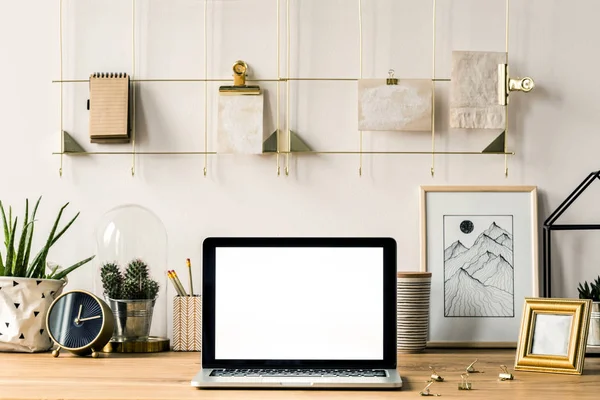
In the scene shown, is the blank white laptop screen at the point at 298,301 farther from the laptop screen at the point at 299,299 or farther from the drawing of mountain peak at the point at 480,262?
the drawing of mountain peak at the point at 480,262

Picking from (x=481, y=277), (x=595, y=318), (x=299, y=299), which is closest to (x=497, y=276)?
(x=481, y=277)

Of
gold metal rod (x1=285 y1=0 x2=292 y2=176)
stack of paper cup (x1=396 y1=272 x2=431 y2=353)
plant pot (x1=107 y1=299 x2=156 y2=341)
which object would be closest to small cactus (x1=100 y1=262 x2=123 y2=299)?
plant pot (x1=107 y1=299 x2=156 y2=341)

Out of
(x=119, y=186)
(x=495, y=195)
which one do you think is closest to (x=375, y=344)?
(x=495, y=195)

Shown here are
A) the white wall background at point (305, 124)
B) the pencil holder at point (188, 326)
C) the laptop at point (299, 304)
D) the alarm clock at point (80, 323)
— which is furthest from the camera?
the white wall background at point (305, 124)

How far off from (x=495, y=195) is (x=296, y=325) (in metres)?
0.59

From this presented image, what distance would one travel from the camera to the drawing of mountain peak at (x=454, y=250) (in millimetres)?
1599

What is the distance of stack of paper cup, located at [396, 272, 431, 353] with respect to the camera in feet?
4.89

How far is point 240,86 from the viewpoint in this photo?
5.28ft

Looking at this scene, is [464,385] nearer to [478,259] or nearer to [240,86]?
[478,259]

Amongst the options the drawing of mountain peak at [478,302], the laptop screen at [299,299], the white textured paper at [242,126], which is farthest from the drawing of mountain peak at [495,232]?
the white textured paper at [242,126]

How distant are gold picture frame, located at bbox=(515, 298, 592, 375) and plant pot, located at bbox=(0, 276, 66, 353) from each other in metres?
0.91

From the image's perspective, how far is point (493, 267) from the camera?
159 cm

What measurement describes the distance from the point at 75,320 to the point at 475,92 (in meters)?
0.95

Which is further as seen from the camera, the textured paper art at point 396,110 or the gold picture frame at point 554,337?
the textured paper art at point 396,110
